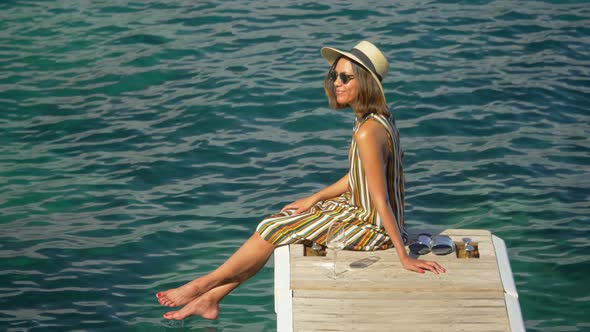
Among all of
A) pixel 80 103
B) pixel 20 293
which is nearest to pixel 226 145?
pixel 80 103

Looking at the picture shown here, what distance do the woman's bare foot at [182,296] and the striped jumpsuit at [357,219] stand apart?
2.97 ft

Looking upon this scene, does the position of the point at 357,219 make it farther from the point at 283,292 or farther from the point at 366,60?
the point at 366,60

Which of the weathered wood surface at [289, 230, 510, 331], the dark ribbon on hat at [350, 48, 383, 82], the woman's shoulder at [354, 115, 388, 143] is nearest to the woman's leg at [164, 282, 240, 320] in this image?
the weathered wood surface at [289, 230, 510, 331]

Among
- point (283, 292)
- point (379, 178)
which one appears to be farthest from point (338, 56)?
point (283, 292)

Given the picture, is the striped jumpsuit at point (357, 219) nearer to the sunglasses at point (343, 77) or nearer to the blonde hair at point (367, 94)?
the blonde hair at point (367, 94)

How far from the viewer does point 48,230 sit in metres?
10.6

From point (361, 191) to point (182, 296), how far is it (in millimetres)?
1771

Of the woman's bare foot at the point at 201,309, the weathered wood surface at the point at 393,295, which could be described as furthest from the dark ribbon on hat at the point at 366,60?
the woman's bare foot at the point at 201,309

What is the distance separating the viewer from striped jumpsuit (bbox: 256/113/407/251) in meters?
7.66

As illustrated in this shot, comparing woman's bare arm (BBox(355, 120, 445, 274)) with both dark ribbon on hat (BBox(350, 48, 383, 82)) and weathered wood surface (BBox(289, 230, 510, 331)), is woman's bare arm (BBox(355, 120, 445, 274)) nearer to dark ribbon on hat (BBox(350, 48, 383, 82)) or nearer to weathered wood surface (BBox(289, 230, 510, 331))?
weathered wood surface (BBox(289, 230, 510, 331))

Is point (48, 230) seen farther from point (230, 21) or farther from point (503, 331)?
point (230, 21)

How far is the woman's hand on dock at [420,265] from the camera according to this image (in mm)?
7328

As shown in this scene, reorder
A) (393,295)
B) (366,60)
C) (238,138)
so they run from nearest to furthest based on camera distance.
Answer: (393,295) → (366,60) → (238,138)

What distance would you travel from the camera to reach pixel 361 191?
7.76 m
